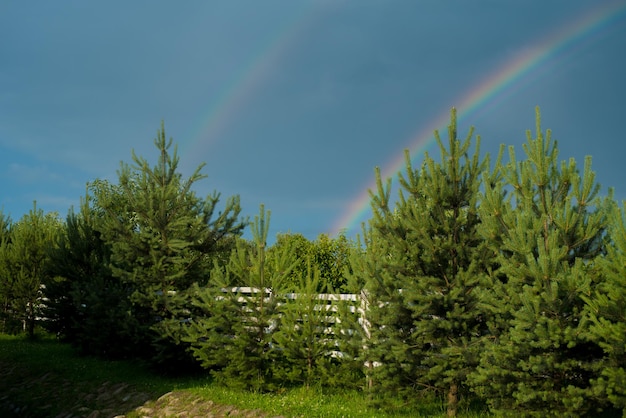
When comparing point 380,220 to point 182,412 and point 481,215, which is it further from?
point 182,412

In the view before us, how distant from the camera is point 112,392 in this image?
551 inches

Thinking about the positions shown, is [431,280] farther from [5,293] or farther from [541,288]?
[5,293]

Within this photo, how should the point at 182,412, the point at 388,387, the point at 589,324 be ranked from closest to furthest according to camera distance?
the point at 589,324, the point at 388,387, the point at 182,412

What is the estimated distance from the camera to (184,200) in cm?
1528

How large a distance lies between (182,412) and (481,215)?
731cm

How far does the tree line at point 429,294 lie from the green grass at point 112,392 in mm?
420

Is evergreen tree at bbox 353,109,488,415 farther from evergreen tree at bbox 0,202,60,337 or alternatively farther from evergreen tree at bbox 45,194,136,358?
evergreen tree at bbox 0,202,60,337

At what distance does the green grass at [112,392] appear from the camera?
10.5 metres

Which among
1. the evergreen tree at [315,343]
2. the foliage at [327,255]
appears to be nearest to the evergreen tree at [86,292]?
the evergreen tree at [315,343]

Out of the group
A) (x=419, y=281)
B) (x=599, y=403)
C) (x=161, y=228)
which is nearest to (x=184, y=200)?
(x=161, y=228)

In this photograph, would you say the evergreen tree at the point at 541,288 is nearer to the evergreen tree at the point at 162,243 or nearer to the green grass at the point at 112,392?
the green grass at the point at 112,392

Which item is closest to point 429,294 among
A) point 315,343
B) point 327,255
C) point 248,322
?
point 315,343

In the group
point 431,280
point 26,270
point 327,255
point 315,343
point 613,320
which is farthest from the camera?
point 327,255

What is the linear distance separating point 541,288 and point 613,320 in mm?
962
